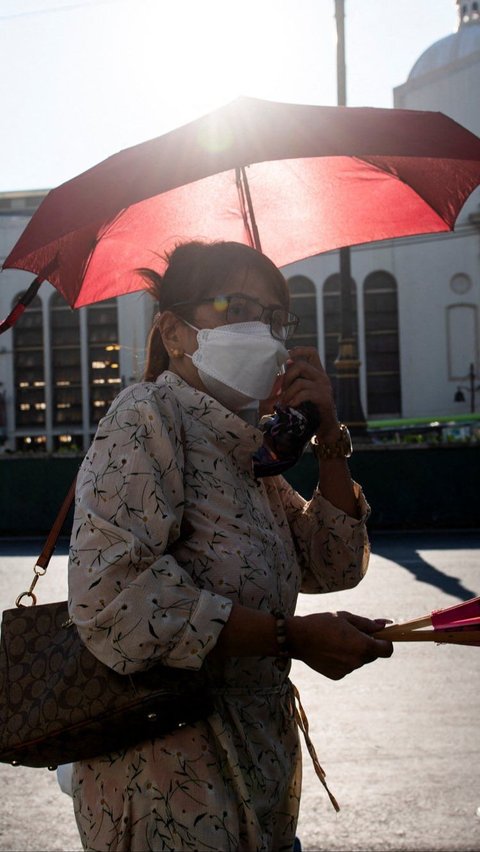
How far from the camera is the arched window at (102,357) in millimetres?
57594

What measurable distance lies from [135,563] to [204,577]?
0.18 metres

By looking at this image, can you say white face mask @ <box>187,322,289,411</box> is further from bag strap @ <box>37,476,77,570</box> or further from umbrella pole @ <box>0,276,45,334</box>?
umbrella pole @ <box>0,276,45,334</box>

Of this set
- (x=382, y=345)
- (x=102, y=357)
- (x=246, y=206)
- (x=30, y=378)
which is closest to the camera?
(x=246, y=206)

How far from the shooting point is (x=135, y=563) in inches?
70.4

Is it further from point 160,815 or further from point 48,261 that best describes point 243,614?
point 48,261

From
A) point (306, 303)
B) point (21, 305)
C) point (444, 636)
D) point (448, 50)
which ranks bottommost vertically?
point (444, 636)

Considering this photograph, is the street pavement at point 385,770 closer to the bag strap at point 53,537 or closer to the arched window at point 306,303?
the bag strap at point 53,537

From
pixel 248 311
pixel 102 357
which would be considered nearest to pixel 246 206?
pixel 248 311

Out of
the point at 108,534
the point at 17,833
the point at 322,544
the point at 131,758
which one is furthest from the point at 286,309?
the point at 17,833

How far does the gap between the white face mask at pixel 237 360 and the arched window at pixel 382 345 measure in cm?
5309

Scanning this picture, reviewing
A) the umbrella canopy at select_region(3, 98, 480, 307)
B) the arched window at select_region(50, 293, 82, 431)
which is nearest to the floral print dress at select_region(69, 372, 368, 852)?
the umbrella canopy at select_region(3, 98, 480, 307)

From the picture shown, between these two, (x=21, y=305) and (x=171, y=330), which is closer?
(x=171, y=330)

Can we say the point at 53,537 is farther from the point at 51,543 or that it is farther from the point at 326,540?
the point at 326,540

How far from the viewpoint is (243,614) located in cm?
181
